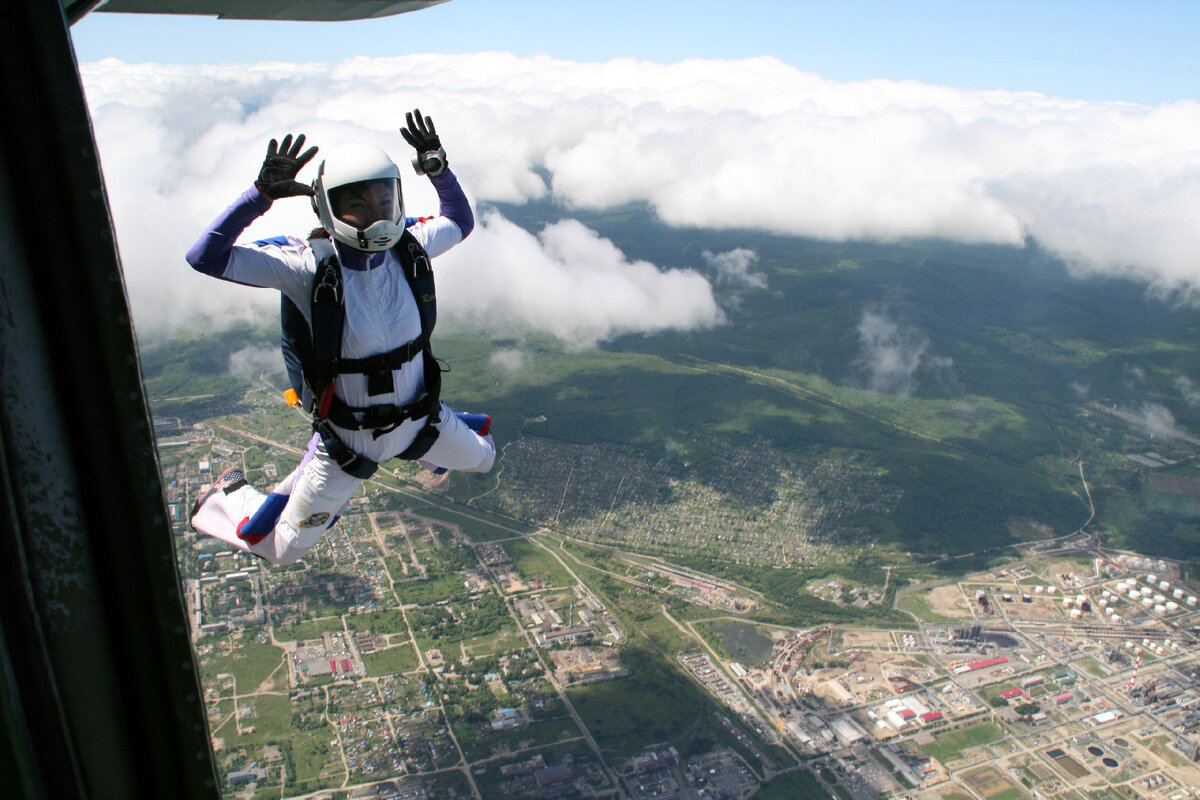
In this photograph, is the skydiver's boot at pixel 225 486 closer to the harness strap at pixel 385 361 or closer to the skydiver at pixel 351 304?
the skydiver at pixel 351 304

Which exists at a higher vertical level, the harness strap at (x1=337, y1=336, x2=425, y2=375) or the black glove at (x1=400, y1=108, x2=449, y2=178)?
the black glove at (x1=400, y1=108, x2=449, y2=178)

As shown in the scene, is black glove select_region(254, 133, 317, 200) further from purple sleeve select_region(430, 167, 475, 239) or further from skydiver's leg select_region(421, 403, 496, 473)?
skydiver's leg select_region(421, 403, 496, 473)

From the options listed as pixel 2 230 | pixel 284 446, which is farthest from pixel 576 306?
pixel 2 230

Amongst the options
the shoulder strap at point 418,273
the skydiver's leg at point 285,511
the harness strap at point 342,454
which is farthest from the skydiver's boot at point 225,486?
→ the shoulder strap at point 418,273

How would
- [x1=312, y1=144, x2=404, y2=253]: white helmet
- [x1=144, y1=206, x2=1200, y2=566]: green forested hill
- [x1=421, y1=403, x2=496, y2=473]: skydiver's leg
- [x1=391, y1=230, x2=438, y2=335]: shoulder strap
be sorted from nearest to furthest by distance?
1. [x1=312, y1=144, x2=404, y2=253]: white helmet
2. [x1=391, y1=230, x2=438, y2=335]: shoulder strap
3. [x1=421, y1=403, x2=496, y2=473]: skydiver's leg
4. [x1=144, y1=206, x2=1200, y2=566]: green forested hill

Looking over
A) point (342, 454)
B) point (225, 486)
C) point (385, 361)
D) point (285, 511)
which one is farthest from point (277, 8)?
point (225, 486)

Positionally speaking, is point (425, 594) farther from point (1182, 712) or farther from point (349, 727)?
point (1182, 712)

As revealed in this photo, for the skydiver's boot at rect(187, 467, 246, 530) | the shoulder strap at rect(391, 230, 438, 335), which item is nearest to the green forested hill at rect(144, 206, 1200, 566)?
the skydiver's boot at rect(187, 467, 246, 530)

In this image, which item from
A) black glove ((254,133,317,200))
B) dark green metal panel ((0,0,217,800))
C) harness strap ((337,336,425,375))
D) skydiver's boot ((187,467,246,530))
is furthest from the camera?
skydiver's boot ((187,467,246,530))
